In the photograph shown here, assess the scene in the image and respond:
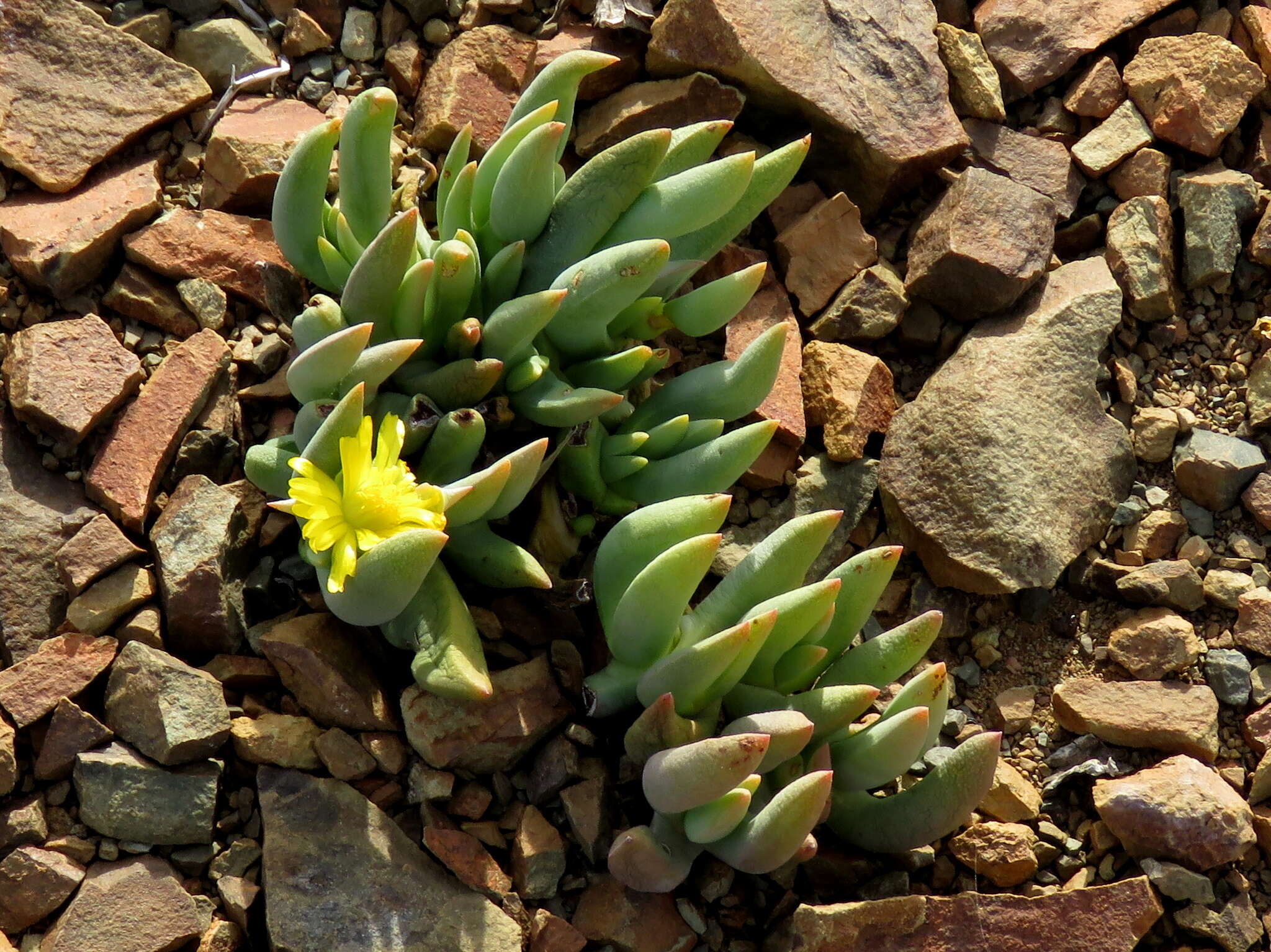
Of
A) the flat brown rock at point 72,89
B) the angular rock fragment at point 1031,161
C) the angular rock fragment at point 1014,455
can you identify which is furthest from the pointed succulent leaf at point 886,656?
the flat brown rock at point 72,89

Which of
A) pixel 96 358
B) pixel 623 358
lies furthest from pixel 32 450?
pixel 623 358

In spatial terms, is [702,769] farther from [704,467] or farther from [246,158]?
[246,158]

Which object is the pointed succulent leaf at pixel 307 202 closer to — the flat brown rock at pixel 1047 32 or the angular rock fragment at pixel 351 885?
the angular rock fragment at pixel 351 885

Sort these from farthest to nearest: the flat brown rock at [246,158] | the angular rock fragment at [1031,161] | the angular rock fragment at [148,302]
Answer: the angular rock fragment at [1031,161] → the flat brown rock at [246,158] → the angular rock fragment at [148,302]

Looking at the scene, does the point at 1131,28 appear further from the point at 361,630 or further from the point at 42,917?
the point at 42,917

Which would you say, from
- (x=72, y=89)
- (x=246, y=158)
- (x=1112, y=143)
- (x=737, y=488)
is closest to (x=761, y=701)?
(x=737, y=488)
